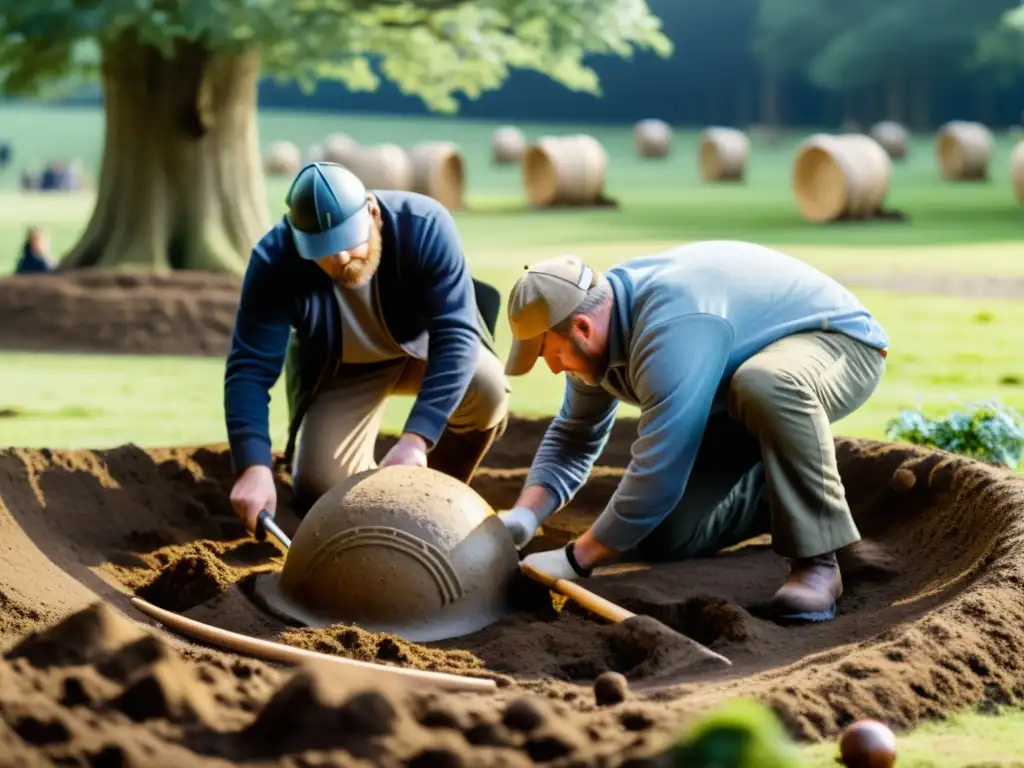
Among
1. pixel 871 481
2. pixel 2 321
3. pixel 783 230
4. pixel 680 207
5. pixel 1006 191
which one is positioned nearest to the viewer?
pixel 871 481

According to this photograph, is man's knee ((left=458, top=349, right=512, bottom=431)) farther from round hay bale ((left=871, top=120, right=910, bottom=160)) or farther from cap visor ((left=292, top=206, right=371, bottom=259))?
round hay bale ((left=871, top=120, right=910, bottom=160))

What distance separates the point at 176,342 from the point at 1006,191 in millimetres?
18232

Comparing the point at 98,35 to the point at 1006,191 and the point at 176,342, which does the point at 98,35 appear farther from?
the point at 1006,191

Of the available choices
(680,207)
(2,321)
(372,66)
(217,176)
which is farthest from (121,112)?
(372,66)

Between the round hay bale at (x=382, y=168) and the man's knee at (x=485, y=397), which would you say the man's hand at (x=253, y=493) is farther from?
the round hay bale at (x=382, y=168)

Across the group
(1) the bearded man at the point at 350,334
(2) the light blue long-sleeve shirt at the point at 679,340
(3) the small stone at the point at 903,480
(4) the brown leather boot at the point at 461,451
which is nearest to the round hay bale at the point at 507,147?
(4) the brown leather boot at the point at 461,451

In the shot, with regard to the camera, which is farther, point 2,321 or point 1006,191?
point 1006,191

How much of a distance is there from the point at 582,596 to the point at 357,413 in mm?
1910

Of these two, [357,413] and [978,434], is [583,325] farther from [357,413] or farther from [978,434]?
[978,434]

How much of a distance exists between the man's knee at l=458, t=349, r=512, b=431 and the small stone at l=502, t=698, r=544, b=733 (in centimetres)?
314

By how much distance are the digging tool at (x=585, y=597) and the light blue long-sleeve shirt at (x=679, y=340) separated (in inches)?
7.6

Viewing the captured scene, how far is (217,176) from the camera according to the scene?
44.8 feet

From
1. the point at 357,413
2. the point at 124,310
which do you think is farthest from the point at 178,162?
the point at 357,413

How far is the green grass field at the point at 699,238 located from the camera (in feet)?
29.0
